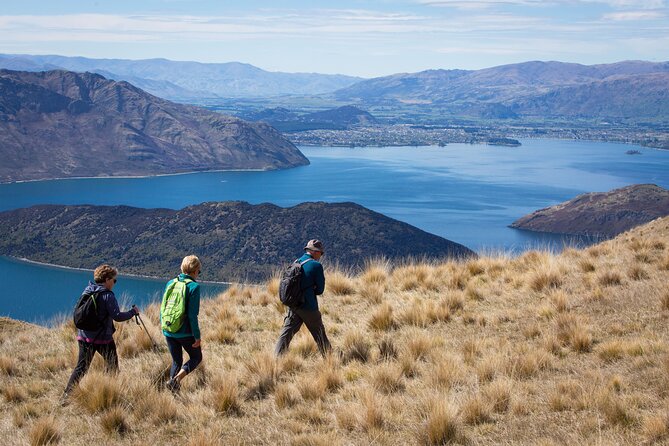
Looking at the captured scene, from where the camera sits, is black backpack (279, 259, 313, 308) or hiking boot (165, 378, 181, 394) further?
black backpack (279, 259, 313, 308)

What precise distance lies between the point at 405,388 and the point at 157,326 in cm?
505

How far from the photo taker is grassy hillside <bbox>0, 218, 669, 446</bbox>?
582 centimetres

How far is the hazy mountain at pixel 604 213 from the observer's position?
115875 mm

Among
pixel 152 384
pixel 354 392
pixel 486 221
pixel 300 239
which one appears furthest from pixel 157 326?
pixel 486 221

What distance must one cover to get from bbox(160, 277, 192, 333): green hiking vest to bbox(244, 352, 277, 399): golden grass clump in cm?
95

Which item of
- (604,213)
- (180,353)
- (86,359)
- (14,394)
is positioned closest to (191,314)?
(180,353)

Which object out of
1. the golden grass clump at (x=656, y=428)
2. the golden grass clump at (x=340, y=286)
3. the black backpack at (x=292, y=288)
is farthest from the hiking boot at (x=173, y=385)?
the golden grass clump at (x=340, y=286)

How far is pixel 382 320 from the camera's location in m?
9.41

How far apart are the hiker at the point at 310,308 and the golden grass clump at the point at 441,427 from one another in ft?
8.06

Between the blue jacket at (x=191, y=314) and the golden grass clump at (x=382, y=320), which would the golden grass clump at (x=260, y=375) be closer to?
the blue jacket at (x=191, y=314)

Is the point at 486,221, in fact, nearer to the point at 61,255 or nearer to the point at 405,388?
the point at 61,255

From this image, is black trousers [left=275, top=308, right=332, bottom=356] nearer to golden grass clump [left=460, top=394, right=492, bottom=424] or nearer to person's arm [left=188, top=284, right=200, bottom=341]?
person's arm [left=188, top=284, right=200, bottom=341]

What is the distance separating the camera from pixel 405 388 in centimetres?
695

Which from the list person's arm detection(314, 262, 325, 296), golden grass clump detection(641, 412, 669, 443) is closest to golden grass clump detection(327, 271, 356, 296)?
person's arm detection(314, 262, 325, 296)
